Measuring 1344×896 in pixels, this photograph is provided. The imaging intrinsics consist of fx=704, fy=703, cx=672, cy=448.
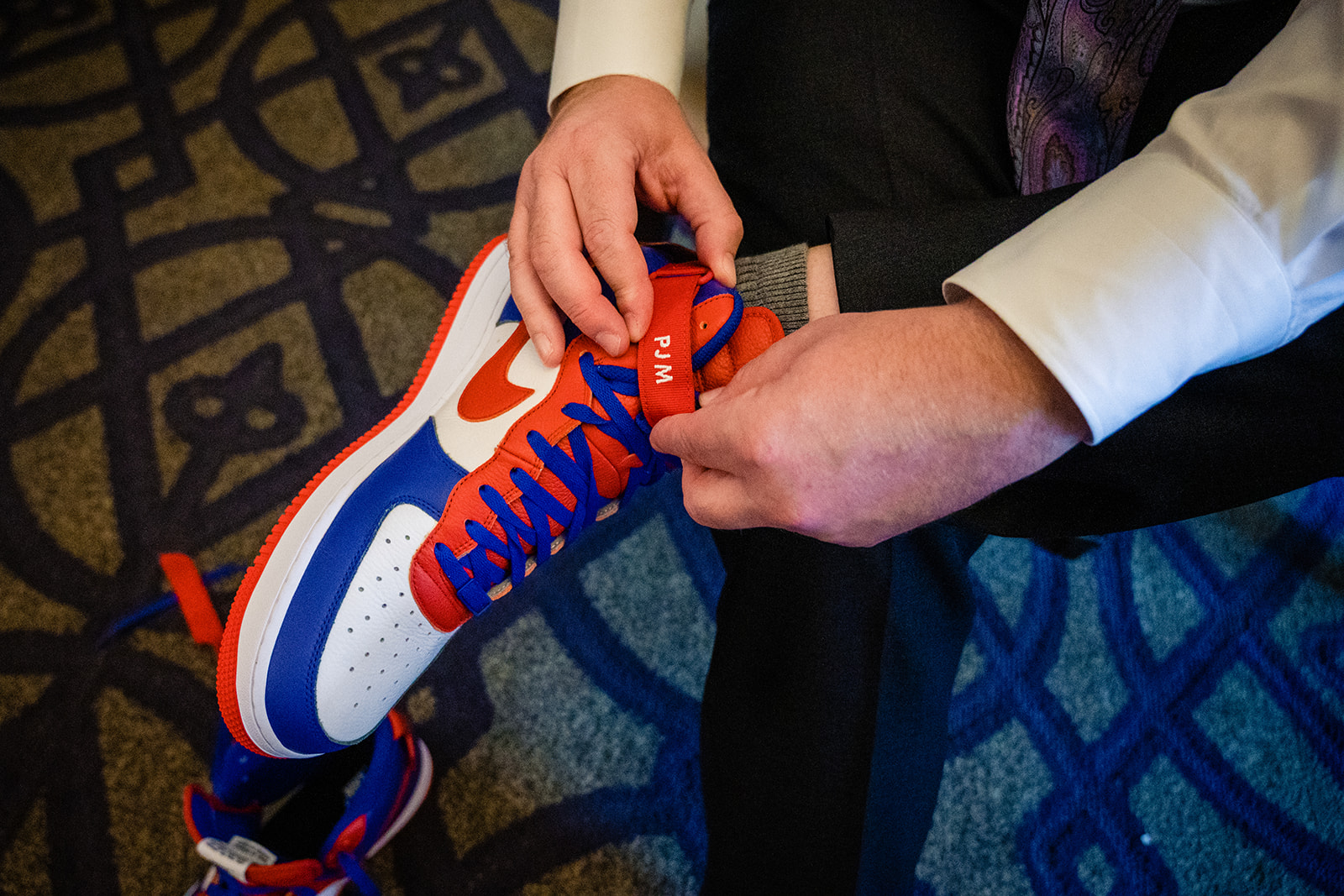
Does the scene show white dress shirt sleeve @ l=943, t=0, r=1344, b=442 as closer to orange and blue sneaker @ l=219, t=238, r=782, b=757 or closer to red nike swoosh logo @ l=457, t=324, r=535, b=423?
orange and blue sneaker @ l=219, t=238, r=782, b=757

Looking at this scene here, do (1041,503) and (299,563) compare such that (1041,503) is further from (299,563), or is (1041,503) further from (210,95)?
(210,95)

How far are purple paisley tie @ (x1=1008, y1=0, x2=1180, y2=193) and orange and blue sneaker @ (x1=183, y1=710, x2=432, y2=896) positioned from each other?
851 millimetres

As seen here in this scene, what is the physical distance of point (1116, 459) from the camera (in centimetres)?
48

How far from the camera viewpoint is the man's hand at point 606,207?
22.5 inches

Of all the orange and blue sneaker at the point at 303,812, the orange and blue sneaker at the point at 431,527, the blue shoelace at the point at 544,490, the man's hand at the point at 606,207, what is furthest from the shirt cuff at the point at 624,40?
the orange and blue sneaker at the point at 303,812

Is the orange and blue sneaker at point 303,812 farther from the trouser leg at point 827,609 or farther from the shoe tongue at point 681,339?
the shoe tongue at point 681,339

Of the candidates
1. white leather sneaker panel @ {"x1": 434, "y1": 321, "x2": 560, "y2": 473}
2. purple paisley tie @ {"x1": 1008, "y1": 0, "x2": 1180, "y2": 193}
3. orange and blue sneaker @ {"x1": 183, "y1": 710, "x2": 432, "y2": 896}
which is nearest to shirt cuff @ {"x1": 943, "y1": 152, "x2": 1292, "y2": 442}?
purple paisley tie @ {"x1": 1008, "y1": 0, "x2": 1180, "y2": 193}

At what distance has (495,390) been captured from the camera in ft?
2.19

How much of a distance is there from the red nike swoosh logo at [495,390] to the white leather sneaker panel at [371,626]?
0.11 meters

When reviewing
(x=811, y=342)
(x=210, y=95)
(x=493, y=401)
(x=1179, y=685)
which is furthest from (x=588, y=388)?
(x=210, y=95)

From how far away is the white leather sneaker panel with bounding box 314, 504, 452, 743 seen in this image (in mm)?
628

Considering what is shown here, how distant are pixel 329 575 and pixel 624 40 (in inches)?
22.0

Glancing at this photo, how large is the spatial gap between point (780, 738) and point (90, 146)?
1399 millimetres

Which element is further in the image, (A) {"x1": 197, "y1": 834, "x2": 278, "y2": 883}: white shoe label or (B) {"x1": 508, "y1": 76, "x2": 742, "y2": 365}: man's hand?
(A) {"x1": 197, "y1": 834, "x2": 278, "y2": 883}: white shoe label
